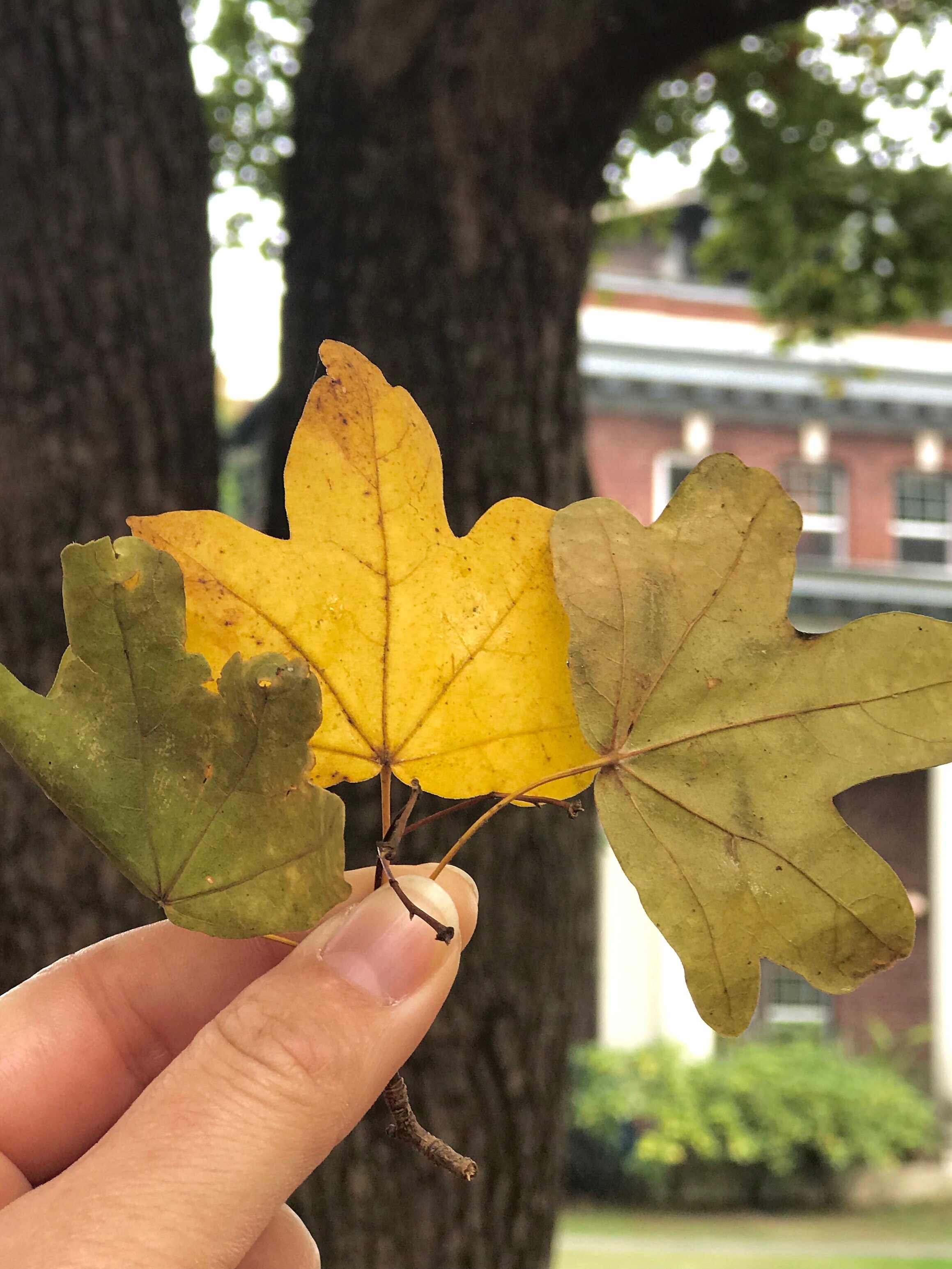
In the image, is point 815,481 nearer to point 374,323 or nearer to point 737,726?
point 374,323

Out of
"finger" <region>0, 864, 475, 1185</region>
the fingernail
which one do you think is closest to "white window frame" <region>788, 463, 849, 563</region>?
"finger" <region>0, 864, 475, 1185</region>

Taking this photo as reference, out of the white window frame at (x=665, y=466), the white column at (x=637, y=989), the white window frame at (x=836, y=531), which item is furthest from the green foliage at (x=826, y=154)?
the white window frame at (x=836, y=531)

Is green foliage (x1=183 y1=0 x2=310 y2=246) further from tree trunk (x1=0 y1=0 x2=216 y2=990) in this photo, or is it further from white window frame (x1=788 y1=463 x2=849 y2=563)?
white window frame (x1=788 y1=463 x2=849 y2=563)

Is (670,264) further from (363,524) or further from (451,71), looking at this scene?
(363,524)

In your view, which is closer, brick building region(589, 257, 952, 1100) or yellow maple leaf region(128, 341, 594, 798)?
yellow maple leaf region(128, 341, 594, 798)

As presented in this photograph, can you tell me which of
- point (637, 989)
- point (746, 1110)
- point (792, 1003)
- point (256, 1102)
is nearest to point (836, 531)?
point (792, 1003)
